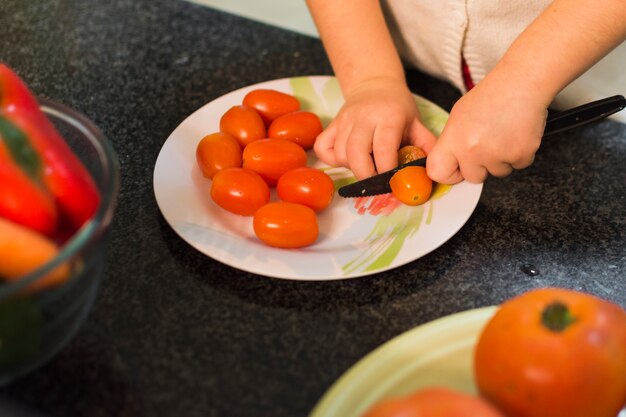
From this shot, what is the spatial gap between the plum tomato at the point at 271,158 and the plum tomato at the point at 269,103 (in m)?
0.07

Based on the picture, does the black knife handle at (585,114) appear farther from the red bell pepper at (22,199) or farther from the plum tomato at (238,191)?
the red bell pepper at (22,199)

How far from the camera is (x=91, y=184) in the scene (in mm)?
594

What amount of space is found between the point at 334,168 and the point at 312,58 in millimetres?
276

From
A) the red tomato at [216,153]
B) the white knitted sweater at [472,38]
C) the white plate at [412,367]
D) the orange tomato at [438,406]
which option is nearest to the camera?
the orange tomato at [438,406]

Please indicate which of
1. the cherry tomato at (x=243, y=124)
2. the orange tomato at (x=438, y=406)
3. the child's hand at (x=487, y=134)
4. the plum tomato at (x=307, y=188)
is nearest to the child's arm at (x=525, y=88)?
the child's hand at (x=487, y=134)

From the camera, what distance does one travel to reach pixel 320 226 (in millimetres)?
775

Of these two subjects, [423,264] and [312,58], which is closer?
[423,264]

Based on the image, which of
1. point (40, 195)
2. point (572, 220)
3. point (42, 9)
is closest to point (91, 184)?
point (40, 195)

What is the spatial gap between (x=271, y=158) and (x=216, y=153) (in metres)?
0.06

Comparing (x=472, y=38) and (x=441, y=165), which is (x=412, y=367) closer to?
(x=441, y=165)

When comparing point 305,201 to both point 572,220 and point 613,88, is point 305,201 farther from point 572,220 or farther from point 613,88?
point 613,88

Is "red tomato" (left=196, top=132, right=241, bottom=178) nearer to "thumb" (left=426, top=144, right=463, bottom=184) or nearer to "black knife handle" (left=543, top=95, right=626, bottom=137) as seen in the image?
"thumb" (left=426, top=144, right=463, bottom=184)

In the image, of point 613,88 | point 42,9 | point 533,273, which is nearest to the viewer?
point 533,273

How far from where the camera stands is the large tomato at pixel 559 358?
18.6 inches
